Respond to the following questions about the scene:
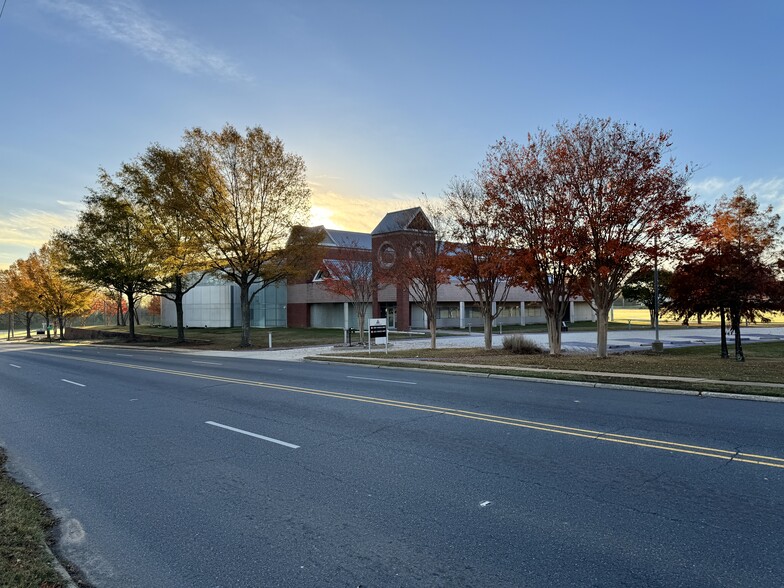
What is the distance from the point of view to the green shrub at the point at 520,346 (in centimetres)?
2352

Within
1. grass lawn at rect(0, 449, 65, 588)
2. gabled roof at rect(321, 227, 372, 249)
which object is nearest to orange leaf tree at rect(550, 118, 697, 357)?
grass lawn at rect(0, 449, 65, 588)

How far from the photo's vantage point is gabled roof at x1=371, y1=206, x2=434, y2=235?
27.2 meters

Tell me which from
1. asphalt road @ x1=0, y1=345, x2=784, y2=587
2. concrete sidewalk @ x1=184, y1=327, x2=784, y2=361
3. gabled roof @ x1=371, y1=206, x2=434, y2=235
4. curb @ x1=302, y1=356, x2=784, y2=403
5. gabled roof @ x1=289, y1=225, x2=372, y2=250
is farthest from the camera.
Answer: gabled roof @ x1=289, y1=225, x2=372, y2=250

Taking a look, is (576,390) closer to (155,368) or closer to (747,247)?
(747,247)

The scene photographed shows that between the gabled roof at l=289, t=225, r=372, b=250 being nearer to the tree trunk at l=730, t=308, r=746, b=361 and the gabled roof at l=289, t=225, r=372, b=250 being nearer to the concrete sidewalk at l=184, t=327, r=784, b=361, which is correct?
the concrete sidewalk at l=184, t=327, r=784, b=361

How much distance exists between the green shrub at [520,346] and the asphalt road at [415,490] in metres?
12.5

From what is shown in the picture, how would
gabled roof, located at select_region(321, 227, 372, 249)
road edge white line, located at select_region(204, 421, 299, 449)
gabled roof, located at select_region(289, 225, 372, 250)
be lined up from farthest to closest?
gabled roof, located at select_region(321, 227, 372, 249), gabled roof, located at select_region(289, 225, 372, 250), road edge white line, located at select_region(204, 421, 299, 449)

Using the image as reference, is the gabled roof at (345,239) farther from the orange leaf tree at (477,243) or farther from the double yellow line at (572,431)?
the double yellow line at (572,431)

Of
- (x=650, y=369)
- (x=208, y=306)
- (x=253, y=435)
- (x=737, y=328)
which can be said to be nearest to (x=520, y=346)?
(x=650, y=369)

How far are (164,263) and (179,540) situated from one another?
34.4 meters

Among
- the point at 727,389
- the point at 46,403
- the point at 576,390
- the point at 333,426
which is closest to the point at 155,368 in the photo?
the point at 46,403

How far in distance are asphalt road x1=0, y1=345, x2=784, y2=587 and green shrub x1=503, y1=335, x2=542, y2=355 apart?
12.5 metres

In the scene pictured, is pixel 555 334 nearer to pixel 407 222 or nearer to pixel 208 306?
pixel 407 222

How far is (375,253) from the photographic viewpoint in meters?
43.9
